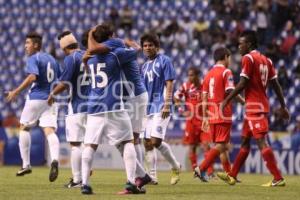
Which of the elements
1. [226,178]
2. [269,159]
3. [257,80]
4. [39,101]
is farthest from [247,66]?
[39,101]

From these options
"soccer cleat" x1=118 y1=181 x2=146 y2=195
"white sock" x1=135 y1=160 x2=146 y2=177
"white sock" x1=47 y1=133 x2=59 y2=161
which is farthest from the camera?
"white sock" x1=47 y1=133 x2=59 y2=161

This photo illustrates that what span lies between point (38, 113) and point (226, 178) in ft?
12.3

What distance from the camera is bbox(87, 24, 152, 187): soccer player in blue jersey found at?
445 inches

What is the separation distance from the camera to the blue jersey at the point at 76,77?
12.7m

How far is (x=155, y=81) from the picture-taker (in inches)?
564

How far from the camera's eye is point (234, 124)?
23438mm

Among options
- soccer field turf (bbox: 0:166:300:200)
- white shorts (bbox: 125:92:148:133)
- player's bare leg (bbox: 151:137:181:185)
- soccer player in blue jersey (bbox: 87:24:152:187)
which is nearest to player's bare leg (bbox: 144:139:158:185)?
player's bare leg (bbox: 151:137:181:185)

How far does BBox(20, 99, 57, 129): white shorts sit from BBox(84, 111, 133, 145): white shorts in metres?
4.28

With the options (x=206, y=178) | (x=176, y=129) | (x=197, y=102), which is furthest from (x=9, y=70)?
(x=206, y=178)

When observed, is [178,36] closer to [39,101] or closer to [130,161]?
[39,101]

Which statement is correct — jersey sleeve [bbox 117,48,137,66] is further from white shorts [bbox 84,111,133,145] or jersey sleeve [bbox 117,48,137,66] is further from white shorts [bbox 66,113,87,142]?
white shorts [bbox 66,113,87,142]

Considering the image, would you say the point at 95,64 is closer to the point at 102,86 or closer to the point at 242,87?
the point at 102,86

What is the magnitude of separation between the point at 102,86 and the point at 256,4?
15.9 meters

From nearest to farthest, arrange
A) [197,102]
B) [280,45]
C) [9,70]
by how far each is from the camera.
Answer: [197,102] → [280,45] → [9,70]
